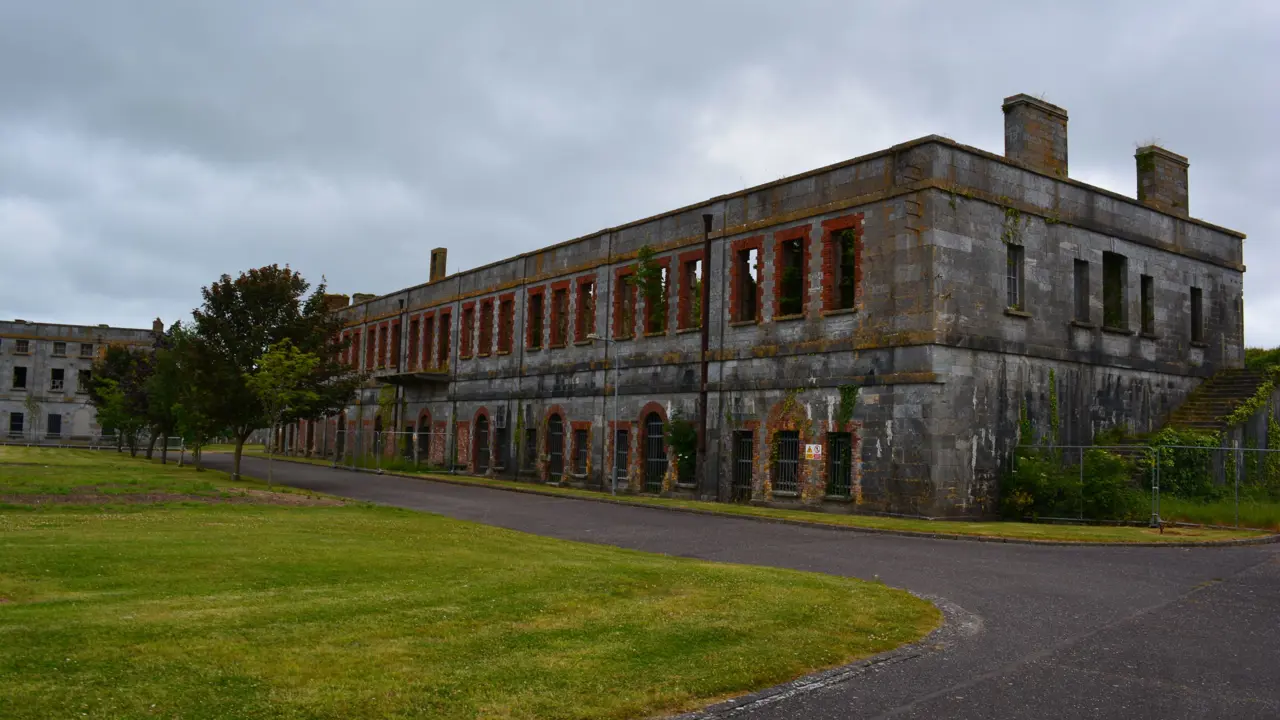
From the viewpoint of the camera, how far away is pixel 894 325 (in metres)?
22.6

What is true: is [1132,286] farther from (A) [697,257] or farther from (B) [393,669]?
(B) [393,669]

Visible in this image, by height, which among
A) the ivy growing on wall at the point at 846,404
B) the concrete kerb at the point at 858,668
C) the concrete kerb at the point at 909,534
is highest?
the ivy growing on wall at the point at 846,404

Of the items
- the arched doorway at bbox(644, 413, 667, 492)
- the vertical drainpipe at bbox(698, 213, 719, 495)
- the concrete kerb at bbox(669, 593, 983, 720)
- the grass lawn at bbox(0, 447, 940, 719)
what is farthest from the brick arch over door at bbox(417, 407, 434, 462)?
the concrete kerb at bbox(669, 593, 983, 720)

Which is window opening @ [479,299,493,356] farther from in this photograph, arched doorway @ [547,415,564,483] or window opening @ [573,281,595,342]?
window opening @ [573,281,595,342]

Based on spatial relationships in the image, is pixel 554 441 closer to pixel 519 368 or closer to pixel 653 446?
pixel 519 368

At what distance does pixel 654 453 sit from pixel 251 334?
13.3 meters

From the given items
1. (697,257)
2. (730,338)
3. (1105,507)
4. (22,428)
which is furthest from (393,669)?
(22,428)

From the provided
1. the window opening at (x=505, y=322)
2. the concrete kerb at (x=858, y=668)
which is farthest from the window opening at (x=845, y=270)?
the window opening at (x=505, y=322)

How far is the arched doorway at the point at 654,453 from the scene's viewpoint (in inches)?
1166

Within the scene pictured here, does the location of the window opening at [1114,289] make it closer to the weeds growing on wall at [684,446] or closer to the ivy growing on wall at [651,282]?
the weeds growing on wall at [684,446]

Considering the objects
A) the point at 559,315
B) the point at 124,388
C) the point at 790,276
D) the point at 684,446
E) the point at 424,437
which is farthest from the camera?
the point at 124,388

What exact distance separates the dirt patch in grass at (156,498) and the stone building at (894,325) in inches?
431

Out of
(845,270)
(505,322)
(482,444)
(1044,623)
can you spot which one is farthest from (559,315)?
(1044,623)

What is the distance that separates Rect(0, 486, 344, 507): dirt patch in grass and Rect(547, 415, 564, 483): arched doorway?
12.5 meters
